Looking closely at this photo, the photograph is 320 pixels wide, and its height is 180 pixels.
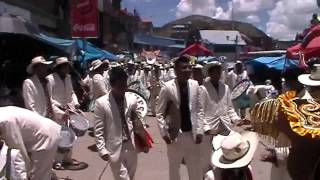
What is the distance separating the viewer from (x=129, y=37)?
198ft

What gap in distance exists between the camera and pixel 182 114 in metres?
7.04

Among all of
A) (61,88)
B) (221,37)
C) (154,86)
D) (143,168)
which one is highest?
(221,37)

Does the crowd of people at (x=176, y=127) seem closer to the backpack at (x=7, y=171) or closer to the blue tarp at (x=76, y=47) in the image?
the backpack at (x=7, y=171)

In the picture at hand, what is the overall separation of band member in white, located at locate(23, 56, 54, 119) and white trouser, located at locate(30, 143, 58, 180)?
2.27 meters

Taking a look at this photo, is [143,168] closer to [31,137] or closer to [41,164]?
[41,164]

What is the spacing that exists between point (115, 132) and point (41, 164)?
3.06 feet

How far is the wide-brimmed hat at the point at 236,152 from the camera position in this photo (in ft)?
14.4

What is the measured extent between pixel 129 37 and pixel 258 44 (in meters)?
29.5

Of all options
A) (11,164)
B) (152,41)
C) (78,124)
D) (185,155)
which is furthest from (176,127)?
(152,41)

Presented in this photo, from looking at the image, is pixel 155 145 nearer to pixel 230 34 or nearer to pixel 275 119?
pixel 275 119

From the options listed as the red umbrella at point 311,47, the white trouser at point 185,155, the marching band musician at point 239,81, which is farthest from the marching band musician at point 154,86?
the red umbrella at point 311,47

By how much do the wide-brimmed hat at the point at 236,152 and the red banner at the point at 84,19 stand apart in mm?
15606

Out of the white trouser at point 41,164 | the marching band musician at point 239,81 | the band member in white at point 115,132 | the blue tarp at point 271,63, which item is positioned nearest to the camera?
the white trouser at point 41,164

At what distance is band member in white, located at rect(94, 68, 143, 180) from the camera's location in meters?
6.13
